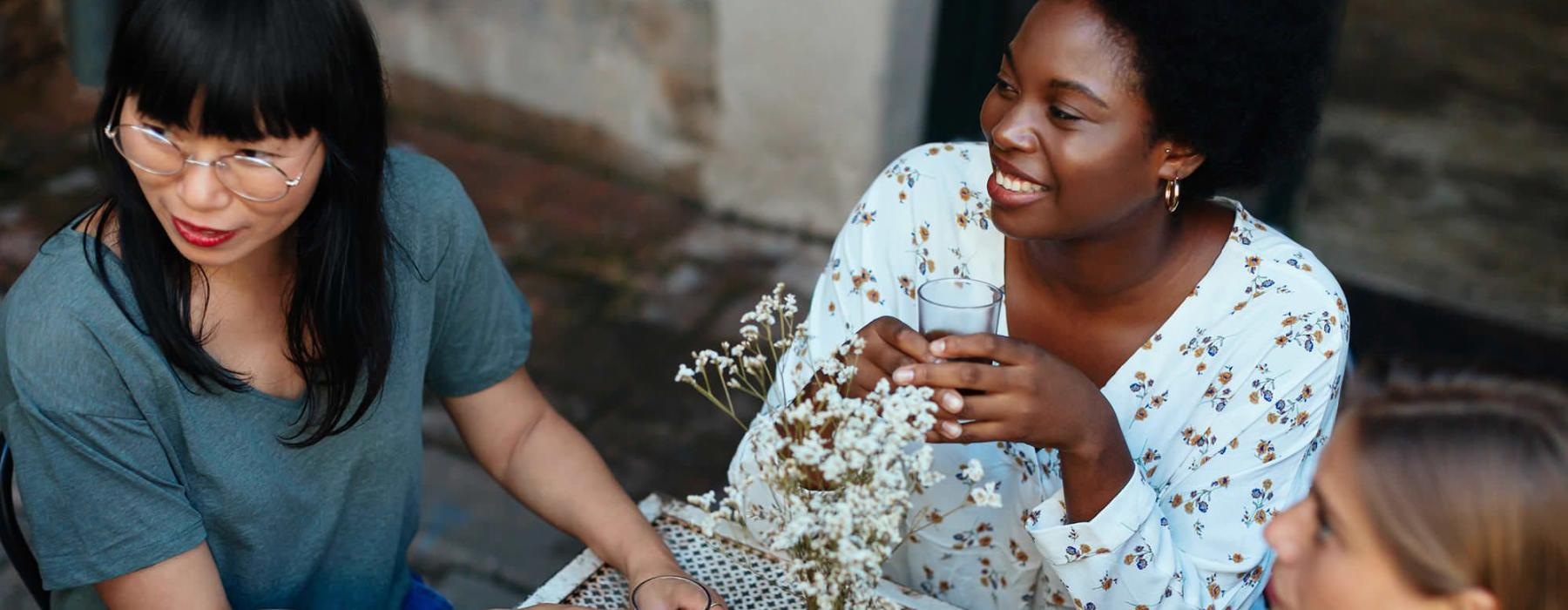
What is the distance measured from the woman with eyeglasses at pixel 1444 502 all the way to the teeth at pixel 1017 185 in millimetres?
667

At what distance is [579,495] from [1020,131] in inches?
31.3

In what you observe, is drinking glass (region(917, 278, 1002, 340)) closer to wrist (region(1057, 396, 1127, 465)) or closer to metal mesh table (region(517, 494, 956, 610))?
wrist (region(1057, 396, 1127, 465))

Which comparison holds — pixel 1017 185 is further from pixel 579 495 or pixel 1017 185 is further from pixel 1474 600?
pixel 1474 600

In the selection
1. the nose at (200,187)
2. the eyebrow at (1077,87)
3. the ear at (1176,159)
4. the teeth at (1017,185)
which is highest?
the eyebrow at (1077,87)

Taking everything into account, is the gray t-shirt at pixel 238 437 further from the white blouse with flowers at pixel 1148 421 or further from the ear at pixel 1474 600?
the ear at pixel 1474 600

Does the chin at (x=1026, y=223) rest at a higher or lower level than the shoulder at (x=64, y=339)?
higher

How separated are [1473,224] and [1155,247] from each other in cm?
465

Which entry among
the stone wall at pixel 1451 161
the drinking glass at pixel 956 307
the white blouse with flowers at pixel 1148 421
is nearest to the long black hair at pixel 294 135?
the white blouse with flowers at pixel 1148 421

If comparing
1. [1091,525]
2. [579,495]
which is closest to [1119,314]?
[1091,525]

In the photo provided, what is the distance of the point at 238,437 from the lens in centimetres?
181

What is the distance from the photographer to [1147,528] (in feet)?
5.97

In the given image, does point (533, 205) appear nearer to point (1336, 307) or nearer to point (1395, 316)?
point (1395, 316)

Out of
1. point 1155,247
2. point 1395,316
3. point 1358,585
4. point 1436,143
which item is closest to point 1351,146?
point 1436,143

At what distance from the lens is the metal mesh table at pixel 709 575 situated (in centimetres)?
184
